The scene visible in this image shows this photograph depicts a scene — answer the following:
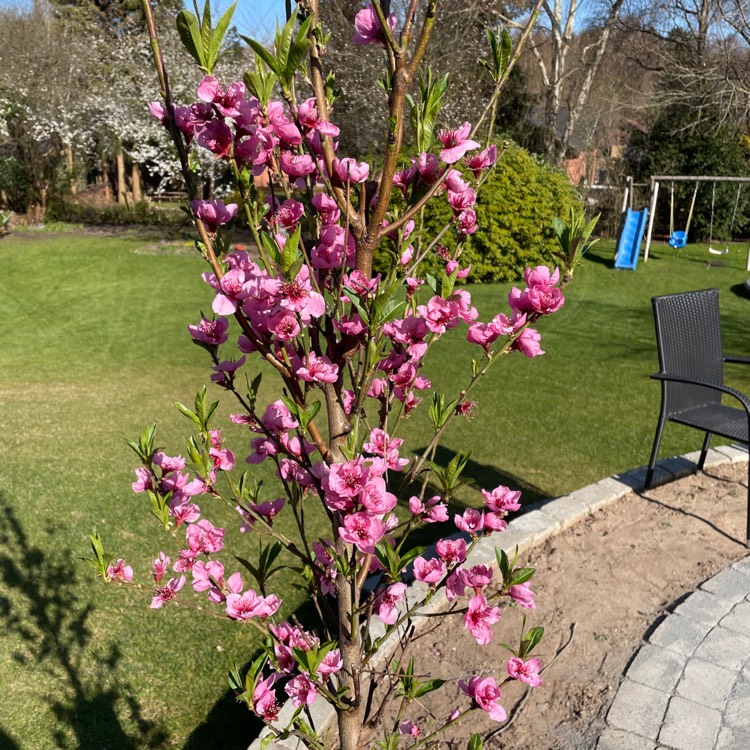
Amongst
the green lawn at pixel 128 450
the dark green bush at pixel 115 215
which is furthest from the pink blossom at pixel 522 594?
the dark green bush at pixel 115 215

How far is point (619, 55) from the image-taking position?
34.4m

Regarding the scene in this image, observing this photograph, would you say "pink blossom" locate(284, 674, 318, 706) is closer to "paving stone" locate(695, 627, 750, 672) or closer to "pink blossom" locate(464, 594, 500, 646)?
"pink blossom" locate(464, 594, 500, 646)

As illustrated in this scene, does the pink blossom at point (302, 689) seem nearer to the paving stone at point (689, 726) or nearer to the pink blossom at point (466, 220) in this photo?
the pink blossom at point (466, 220)

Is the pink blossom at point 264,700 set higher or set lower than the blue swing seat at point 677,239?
lower

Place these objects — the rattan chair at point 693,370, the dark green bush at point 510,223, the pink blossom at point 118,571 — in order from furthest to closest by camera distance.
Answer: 1. the dark green bush at point 510,223
2. the rattan chair at point 693,370
3. the pink blossom at point 118,571

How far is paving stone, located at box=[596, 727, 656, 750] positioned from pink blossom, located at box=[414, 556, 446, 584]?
48.6 inches

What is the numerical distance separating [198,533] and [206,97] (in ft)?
3.29

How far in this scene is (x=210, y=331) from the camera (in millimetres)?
1570

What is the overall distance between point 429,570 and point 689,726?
1.47m

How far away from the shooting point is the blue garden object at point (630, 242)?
575 inches

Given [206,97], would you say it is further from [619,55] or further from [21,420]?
[619,55]

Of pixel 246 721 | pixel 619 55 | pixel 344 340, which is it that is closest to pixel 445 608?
pixel 246 721

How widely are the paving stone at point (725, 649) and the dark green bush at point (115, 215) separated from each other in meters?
19.8

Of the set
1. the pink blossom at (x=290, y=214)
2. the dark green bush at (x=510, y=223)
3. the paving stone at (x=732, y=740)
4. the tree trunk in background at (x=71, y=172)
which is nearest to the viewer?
the pink blossom at (x=290, y=214)
